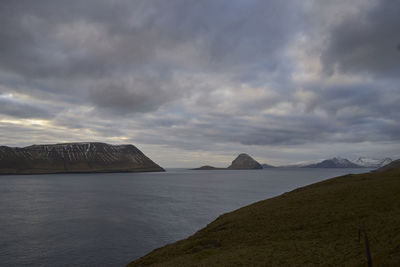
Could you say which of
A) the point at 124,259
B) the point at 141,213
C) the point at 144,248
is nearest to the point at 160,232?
the point at 144,248

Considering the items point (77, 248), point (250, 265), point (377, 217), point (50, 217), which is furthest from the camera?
point (50, 217)

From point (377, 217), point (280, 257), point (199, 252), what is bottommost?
point (199, 252)

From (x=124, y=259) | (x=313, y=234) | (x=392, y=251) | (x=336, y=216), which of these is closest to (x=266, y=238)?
(x=313, y=234)

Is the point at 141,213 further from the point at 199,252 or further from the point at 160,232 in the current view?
the point at 199,252

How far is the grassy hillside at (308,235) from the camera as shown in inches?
1123

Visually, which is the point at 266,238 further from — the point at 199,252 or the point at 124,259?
the point at 124,259

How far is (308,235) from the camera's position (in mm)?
37750

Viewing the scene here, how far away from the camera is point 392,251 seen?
23.0m

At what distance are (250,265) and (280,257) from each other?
12.5 feet

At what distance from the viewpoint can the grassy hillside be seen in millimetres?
28528

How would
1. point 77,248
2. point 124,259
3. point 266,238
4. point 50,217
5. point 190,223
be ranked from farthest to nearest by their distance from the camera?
point 50,217, point 190,223, point 77,248, point 124,259, point 266,238

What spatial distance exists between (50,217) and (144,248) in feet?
146

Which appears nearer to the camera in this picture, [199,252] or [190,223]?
[199,252]

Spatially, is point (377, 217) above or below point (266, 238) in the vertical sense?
above
